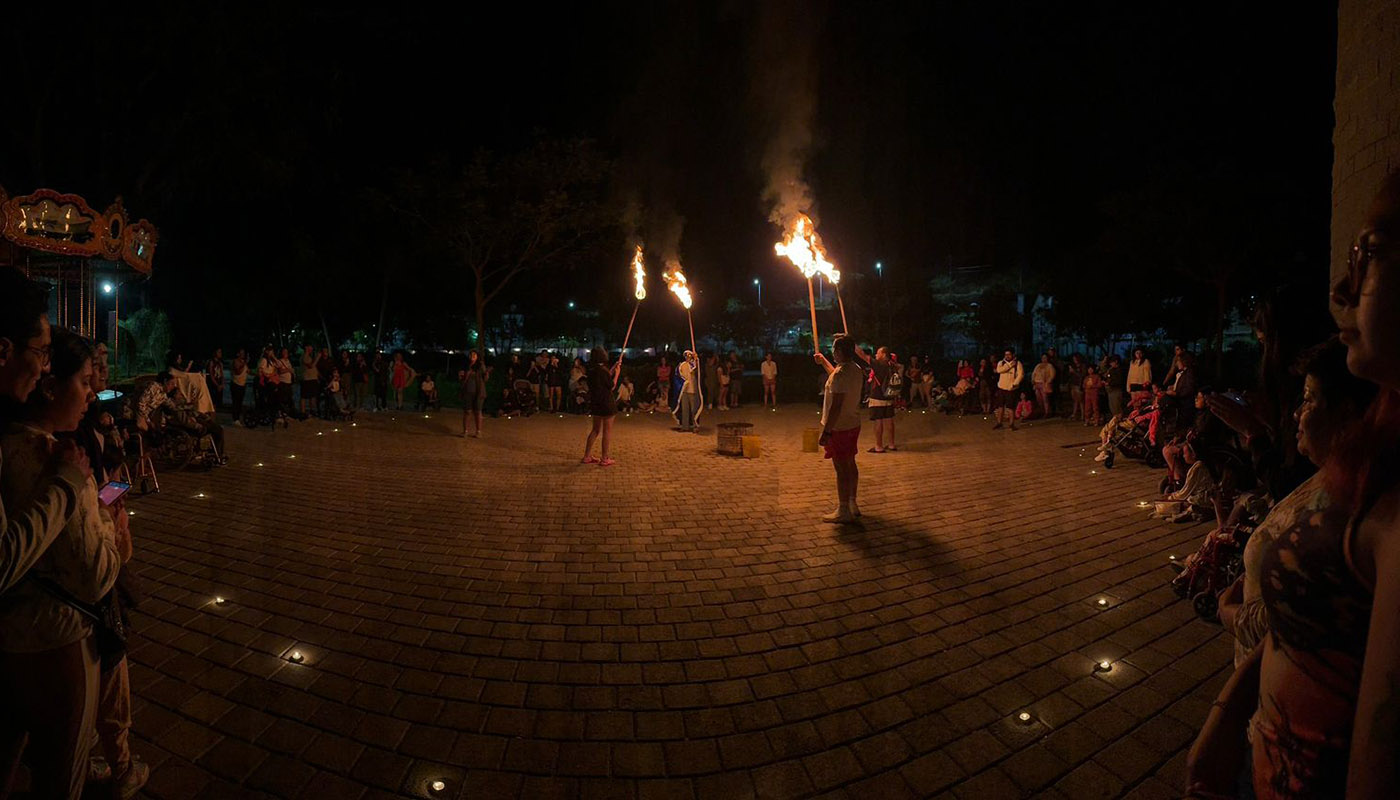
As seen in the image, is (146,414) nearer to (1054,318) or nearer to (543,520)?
(543,520)

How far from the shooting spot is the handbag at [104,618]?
2.27 m

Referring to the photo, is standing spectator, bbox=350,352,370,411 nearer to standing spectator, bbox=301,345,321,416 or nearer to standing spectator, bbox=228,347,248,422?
standing spectator, bbox=301,345,321,416

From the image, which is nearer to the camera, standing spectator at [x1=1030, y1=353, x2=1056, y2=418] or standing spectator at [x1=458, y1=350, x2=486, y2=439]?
standing spectator at [x1=458, y1=350, x2=486, y2=439]

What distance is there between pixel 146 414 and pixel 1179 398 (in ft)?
48.4

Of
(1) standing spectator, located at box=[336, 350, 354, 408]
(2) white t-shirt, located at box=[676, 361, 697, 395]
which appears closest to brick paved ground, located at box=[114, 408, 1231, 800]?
(2) white t-shirt, located at box=[676, 361, 697, 395]

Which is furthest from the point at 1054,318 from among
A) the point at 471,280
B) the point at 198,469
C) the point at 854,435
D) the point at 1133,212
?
the point at 198,469

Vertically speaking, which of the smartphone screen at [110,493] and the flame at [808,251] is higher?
the flame at [808,251]

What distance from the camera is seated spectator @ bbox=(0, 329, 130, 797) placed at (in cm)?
220

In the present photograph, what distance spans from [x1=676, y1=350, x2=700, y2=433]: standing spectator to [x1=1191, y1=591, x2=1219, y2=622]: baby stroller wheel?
11.2m

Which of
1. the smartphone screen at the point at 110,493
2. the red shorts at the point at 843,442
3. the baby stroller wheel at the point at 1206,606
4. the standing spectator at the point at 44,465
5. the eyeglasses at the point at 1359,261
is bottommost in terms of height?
the baby stroller wheel at the point at 1206,606

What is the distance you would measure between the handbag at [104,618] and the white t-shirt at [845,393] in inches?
232

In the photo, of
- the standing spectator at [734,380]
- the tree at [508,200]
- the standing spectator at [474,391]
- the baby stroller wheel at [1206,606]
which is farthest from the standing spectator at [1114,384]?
the tree at [508,200]

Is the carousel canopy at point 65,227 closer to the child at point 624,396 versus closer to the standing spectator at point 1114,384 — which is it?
the child at point 624,396

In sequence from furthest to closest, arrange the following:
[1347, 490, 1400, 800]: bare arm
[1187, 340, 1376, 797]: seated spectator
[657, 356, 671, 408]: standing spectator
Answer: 1. [657, 356, 671, 408]: standing spectator
2. [1187, 340, 1376, 797]: seated spectator
3. [1347, 490, 1400, 800]: bare arm
